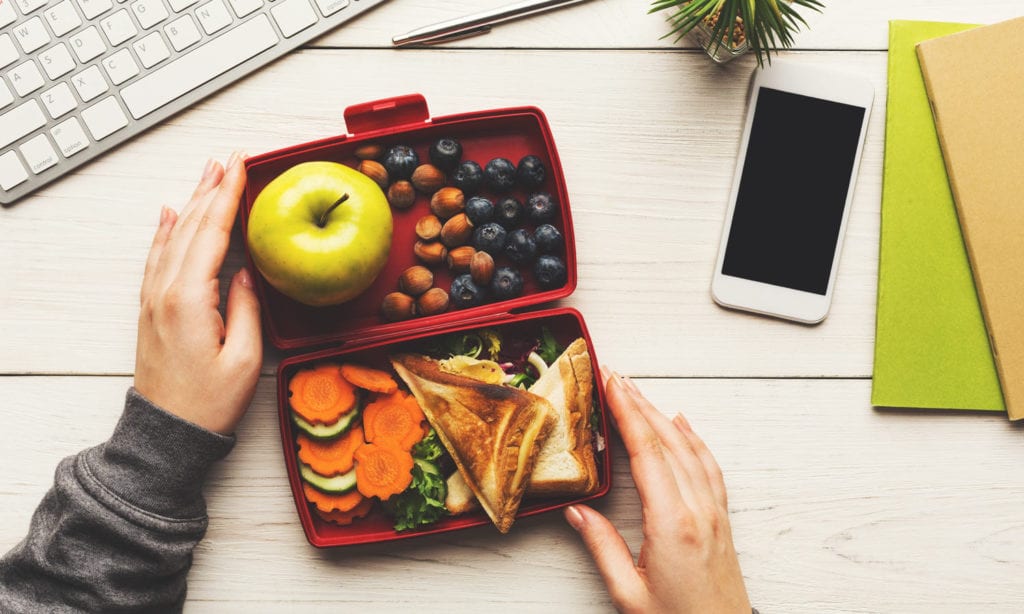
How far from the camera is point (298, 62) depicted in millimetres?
978

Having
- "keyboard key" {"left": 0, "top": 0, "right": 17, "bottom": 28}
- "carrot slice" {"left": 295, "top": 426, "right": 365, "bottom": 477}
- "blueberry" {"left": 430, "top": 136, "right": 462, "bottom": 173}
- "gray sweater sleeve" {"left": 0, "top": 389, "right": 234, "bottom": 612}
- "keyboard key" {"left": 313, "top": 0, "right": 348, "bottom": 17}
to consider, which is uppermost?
"keyboard key" {"left": 313, "top": 0, "right": 348, "bottom": 17}

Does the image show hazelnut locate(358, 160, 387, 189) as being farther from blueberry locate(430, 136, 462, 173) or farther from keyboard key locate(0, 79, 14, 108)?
keyboard key locate(0, 79, 14, 108)

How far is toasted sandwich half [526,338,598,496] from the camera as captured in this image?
0.92m

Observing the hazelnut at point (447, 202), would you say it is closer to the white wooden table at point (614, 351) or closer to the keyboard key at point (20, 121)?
the white wooden table at point (614, 351)

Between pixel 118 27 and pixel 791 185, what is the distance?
93 centimetres

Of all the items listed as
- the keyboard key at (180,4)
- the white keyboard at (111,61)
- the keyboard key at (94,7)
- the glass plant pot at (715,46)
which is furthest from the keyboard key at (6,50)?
the glass plant pot at (715,46)

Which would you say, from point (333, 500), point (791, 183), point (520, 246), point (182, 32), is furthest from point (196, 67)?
point (791, 183)

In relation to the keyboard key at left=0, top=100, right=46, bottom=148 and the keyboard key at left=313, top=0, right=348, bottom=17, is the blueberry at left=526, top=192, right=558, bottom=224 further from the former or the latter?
the keyboard key at left=0, top=100, right=46, bottom=148

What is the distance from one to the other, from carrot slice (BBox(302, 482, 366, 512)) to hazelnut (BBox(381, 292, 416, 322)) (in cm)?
24

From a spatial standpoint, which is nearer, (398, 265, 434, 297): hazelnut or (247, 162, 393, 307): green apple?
(247, 162, 393, 307): green apple

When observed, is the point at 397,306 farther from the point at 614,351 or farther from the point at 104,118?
the point at 104,118

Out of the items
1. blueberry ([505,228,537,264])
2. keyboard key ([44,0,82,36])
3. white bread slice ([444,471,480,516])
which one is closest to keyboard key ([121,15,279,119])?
keyboard key ([44,0,82,36])

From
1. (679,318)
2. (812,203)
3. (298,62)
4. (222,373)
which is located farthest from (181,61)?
(812,203)

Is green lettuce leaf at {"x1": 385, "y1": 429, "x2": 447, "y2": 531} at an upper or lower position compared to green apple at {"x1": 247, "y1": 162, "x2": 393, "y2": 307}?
lower
